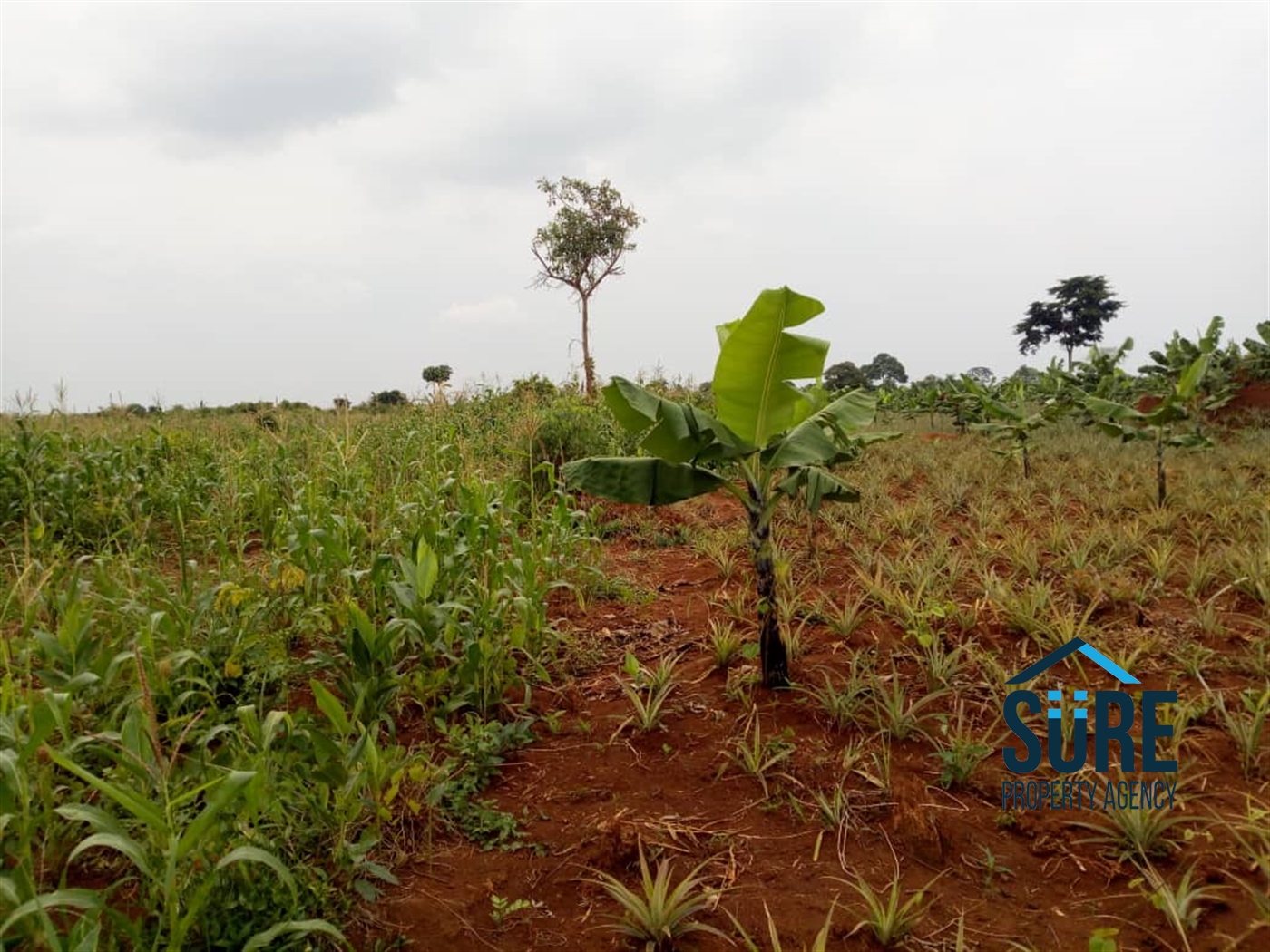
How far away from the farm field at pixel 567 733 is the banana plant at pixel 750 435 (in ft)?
2.34

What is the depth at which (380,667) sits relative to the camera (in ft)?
9.56

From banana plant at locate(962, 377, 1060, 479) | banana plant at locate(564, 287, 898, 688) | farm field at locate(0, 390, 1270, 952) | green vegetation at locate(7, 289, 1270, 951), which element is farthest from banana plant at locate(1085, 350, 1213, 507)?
banana plant at locate(564, 287, 898, 688)

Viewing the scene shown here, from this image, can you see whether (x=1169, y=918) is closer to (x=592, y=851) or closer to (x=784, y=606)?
(x=592, y=851)

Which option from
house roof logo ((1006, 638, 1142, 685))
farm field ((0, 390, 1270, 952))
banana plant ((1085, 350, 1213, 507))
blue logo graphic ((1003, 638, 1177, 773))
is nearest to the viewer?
farm field ((0, 390, 1270, 952))

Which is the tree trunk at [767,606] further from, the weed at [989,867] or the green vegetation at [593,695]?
the weed at [989,867]

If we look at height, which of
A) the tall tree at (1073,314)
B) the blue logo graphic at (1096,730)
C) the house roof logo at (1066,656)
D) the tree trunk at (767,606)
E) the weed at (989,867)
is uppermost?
the tall tree at (1073,314)

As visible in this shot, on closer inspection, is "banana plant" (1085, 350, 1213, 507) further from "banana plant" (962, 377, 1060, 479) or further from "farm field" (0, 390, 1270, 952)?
"banana plant" (962, 377, 1060, 479)

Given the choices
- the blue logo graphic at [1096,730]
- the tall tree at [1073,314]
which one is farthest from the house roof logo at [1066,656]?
the tall tree at [1073,314]

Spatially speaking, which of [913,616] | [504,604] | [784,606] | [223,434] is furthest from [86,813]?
[223,434]

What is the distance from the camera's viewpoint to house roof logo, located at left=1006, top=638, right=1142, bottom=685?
9.55 ft

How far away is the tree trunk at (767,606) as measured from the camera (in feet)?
9.65

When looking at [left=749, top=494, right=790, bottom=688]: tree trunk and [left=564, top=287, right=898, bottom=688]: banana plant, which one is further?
[left=749, top=494, right=790, bottom=688]: tree trunk

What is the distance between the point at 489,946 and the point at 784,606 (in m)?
2.36

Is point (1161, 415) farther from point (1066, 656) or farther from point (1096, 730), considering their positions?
point (1096, 730)
